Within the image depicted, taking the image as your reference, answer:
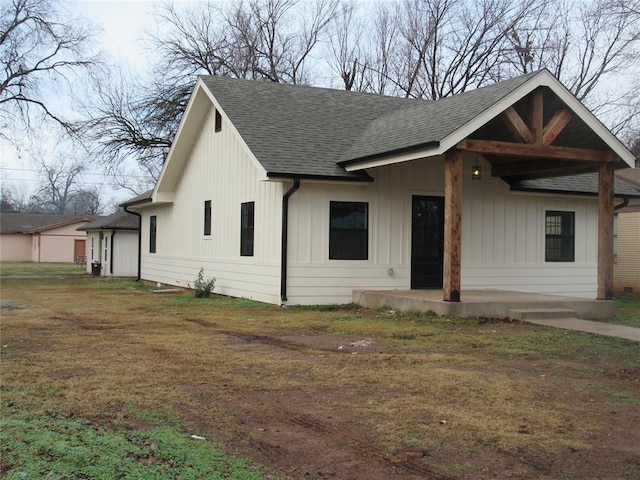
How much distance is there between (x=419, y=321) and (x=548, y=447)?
7071 millimetres

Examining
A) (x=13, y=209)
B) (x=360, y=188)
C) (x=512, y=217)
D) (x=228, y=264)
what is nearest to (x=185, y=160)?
(x=228, y=264)

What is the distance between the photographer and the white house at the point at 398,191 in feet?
42.2

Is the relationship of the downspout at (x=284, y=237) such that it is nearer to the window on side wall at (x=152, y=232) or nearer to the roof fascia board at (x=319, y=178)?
the roof fascia board at (x=319, y=178)

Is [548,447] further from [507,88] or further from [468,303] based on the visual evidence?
[507,88]

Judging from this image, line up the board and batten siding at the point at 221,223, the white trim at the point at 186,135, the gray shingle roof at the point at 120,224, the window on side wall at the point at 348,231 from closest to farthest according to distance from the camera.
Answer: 1. the window on side wall at the point at 348,231
2. the board and batten siding at the point at 221,223
3. the white trim at the point at 186,135
4. the gray shingle roof at the point at 120,224

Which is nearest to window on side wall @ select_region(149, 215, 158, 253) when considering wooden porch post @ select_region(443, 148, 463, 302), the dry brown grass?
the dry brown grass

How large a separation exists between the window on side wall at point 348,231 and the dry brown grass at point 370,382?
290 cm

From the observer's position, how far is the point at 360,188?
1511 centimetres

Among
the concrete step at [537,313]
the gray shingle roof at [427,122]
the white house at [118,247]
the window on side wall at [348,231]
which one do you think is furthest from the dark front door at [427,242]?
the white house at [118,247]

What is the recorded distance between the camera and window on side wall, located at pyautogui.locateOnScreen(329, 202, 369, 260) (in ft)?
49.0

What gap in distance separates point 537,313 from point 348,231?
444cm

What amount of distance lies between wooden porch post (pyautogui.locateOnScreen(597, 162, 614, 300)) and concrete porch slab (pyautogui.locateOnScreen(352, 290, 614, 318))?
0.32m

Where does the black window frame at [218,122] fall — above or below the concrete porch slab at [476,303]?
above

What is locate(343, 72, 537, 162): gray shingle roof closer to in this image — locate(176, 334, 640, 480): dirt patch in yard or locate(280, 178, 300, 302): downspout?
locate(280, 178, 300, 302): downspout
